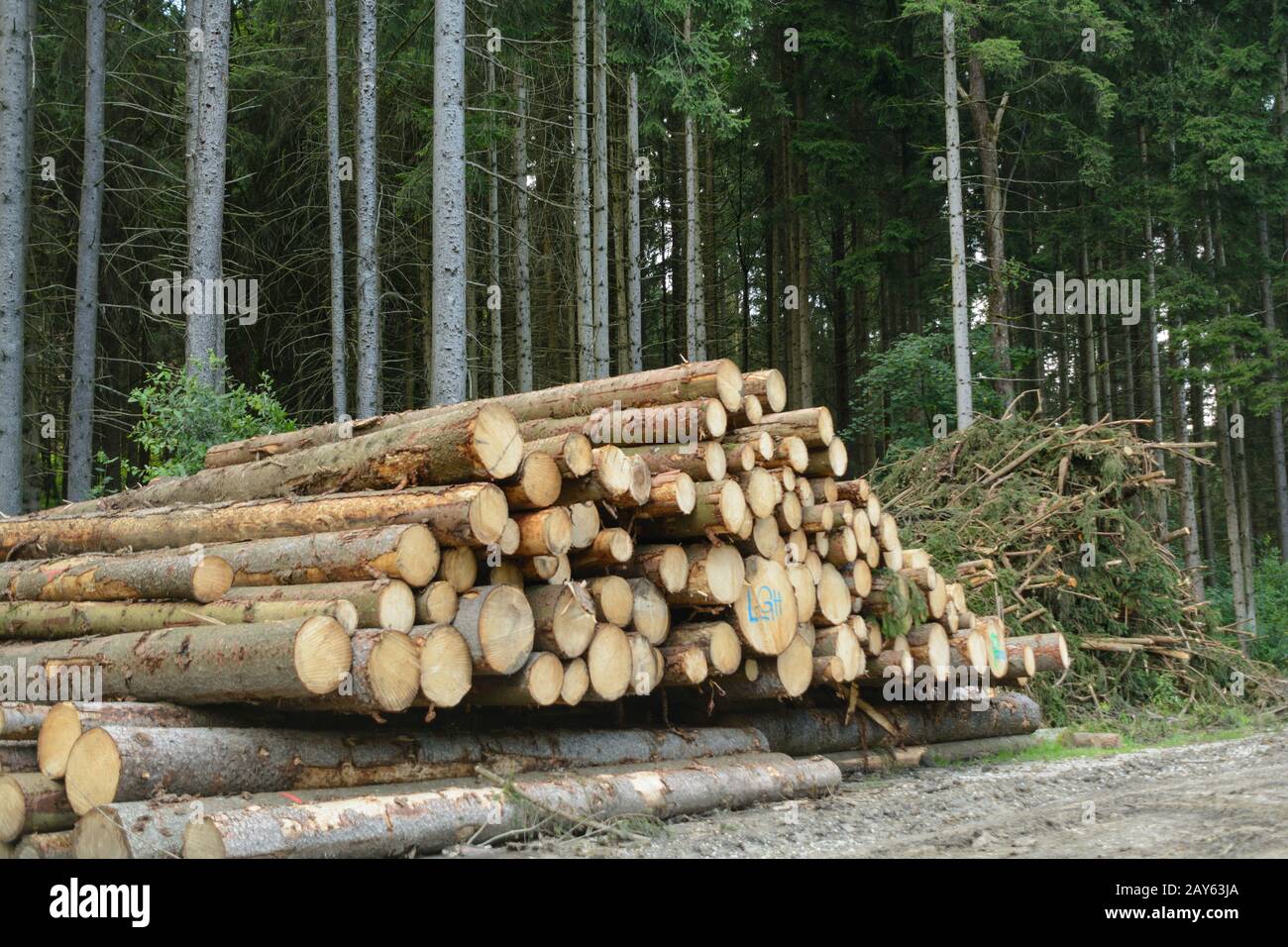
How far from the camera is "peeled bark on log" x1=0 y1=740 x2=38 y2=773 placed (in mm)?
5562

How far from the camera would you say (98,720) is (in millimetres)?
5465

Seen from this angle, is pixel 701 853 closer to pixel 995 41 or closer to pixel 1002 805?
pixel 1002 805

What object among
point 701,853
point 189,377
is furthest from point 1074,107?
point 701,853

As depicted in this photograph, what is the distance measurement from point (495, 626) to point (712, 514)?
1.79 meters

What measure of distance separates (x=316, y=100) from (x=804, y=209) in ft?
35.8

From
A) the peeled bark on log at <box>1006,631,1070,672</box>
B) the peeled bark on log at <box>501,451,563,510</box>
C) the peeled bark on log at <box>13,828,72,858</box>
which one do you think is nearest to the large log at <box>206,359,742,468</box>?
the peeled bark on log at <box>501,451,563,510</box>

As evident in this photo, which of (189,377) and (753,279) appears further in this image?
(753,279)

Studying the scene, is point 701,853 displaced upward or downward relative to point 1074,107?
downward

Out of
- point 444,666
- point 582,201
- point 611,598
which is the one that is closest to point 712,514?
point 611,598

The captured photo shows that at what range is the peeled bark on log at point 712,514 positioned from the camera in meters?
7.20

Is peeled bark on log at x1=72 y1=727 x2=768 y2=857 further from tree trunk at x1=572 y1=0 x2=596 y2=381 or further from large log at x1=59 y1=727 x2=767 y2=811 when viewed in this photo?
tree trunk at x1=572 y1=0 x2=596 y2=381

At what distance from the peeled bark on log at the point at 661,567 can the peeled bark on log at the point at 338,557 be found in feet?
4.90

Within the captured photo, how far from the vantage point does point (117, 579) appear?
699cm

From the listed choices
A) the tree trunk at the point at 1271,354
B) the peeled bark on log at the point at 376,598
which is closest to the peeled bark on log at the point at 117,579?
the peeled bark on log at the point at 376,598
